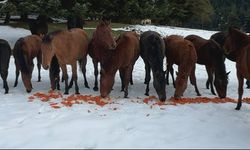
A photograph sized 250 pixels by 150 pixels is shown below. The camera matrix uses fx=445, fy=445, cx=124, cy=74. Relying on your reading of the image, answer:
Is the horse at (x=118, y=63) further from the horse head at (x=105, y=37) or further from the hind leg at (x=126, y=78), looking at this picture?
the horse head at (x=105, y=37)

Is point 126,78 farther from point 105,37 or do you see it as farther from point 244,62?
point 244,62

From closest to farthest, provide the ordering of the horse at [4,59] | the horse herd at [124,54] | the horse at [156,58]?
the horse at [156,58] < the horse herd at [124,54] < the horse at [4,59]

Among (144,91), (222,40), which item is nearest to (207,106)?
(144,91)

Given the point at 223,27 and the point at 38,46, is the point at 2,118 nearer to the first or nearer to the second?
the point at 38,46

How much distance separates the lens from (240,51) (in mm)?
11398

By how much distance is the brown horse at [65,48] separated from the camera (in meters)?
12.2

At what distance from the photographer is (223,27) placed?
275 ft

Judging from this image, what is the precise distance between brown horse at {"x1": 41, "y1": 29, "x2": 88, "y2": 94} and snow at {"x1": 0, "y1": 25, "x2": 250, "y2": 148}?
1327 millimetres

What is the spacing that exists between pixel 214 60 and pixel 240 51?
1890mm

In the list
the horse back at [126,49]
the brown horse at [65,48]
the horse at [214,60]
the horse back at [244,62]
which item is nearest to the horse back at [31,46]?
the brown horse at [65,48]

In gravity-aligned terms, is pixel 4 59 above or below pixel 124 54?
below

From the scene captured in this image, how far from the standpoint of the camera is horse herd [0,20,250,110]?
39.3 ft

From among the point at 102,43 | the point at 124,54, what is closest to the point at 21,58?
the point at 102,43

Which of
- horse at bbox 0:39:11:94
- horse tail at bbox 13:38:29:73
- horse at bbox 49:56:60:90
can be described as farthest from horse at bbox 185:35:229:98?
horse at bbox 0:39:11:94
